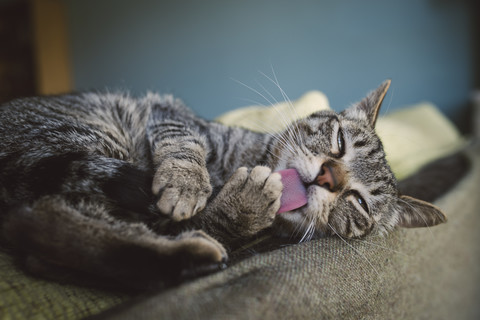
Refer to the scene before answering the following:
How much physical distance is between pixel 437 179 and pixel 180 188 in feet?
3.48

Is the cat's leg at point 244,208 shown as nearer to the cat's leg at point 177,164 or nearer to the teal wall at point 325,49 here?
the cat's leg at point 177,164

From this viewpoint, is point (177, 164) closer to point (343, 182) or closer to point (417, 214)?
point (343, 182)

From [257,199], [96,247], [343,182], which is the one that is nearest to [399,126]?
[343,182]

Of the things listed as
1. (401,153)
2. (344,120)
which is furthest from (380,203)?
(401,153)

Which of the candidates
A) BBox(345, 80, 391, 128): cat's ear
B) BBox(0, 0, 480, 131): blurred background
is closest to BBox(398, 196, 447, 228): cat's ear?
BBox(345, 80, 391, 128): cat's ear

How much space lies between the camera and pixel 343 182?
2.81 feet

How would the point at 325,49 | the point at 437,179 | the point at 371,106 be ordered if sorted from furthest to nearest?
the point at 325,49
the point at 437,179
the point at 371,106

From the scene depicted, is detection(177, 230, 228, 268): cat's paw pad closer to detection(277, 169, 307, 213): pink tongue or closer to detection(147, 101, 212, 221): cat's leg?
detection(147, 101, 212, 221): cat's leg

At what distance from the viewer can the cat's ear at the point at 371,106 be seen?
1059 millimetres

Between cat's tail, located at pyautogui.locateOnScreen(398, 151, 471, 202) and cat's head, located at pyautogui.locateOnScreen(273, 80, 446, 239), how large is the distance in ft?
0.51

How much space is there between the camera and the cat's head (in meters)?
0.84

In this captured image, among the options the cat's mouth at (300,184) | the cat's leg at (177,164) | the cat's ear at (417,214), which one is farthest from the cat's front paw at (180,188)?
the cat's ear at (417,214)

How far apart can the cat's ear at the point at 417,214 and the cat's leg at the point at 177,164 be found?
58 centimetres

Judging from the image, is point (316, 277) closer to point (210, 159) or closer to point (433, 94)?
point (210, 159)
